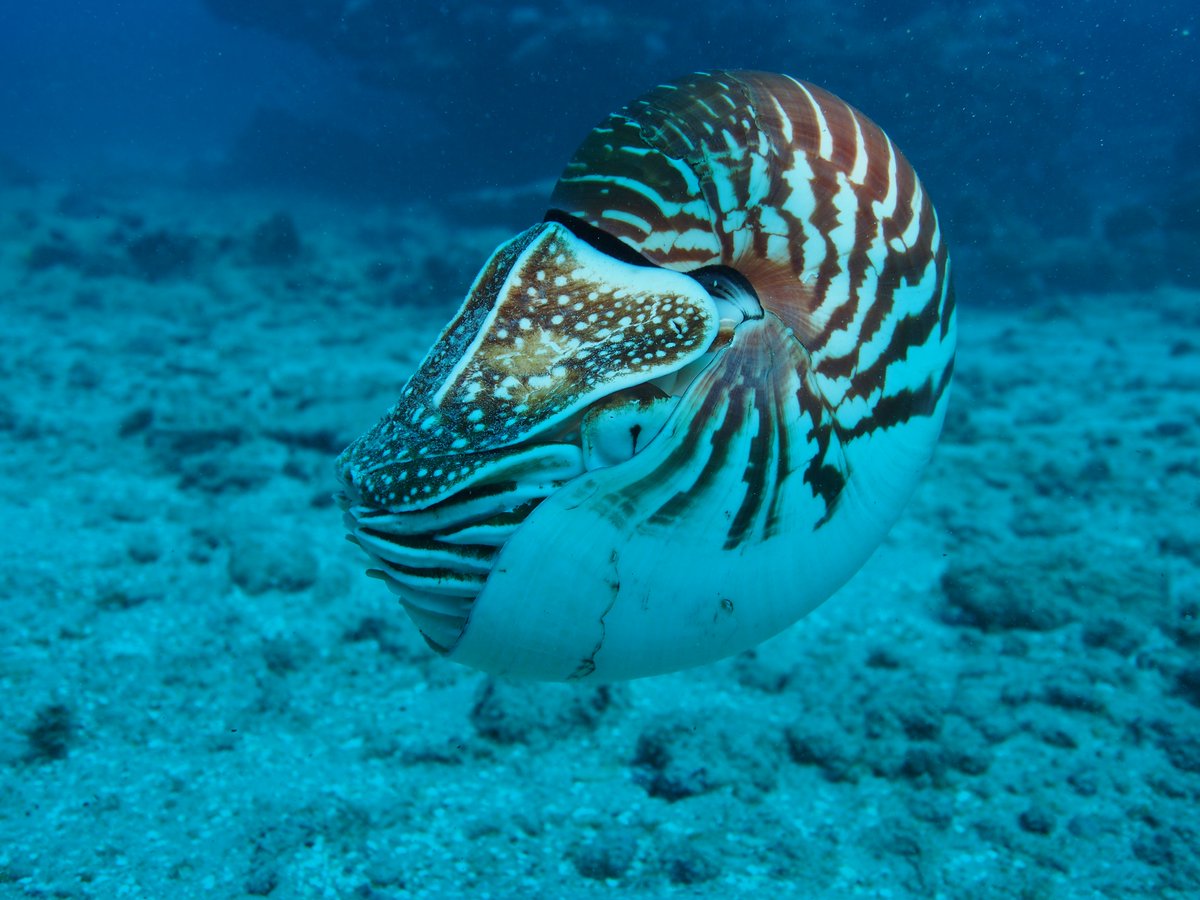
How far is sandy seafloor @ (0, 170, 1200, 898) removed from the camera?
2553 mm

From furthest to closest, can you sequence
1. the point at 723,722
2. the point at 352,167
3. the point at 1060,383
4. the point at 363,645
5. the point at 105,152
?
the point at 105,152
the point at 352,167
the point at 1060,383
the point at 363,645
the point at 723,722

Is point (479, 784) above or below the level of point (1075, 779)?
below

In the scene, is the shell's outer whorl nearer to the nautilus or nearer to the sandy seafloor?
the nautilus

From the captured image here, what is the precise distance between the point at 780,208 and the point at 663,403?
0.49 m

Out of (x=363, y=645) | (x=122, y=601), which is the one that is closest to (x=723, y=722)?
(x=363, y=645)

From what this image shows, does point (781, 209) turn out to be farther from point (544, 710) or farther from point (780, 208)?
point (544, 710)

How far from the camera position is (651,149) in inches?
58.2

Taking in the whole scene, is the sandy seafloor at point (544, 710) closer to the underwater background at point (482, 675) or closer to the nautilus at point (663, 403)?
the underwater background at point (482, 675)

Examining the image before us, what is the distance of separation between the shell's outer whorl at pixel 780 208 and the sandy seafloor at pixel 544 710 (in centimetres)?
191

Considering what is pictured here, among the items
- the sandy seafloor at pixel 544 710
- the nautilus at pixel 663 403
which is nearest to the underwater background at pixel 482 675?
the sandy seafloor at pixel 544 710

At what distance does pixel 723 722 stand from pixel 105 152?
109 feet

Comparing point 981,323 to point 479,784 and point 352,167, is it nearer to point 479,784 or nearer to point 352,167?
point 479,784

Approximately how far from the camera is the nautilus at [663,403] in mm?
1338

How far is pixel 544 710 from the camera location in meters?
3.18
